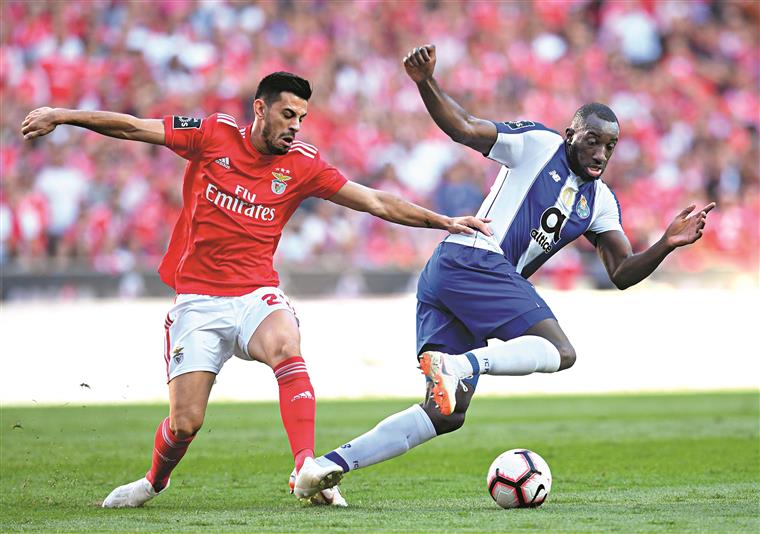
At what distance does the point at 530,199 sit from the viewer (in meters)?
6.95

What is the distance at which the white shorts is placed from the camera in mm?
6930

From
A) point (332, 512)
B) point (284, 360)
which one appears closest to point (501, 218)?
point (284, 360)

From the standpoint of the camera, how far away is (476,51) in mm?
20953

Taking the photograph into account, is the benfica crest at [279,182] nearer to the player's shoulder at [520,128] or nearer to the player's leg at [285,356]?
the player's leg at [285,356]

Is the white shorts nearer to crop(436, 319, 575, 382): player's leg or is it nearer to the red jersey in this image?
the red jersey

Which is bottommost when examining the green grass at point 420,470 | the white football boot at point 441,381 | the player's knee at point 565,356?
the green grass at point 420,470

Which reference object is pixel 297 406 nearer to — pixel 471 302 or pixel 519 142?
pixel 471 302

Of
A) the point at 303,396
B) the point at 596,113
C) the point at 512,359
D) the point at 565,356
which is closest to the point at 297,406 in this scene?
the point at 303,396

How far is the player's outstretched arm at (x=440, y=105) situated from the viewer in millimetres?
6527

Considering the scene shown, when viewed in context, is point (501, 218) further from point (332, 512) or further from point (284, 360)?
point (332, 512)

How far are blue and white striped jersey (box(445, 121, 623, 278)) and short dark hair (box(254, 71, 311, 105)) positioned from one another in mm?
1090

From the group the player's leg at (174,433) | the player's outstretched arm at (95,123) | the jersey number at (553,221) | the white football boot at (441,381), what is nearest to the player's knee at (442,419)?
the white football boot at (441,381)

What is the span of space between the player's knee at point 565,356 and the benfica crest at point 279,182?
1820mm

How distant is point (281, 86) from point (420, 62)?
2.62 feet
